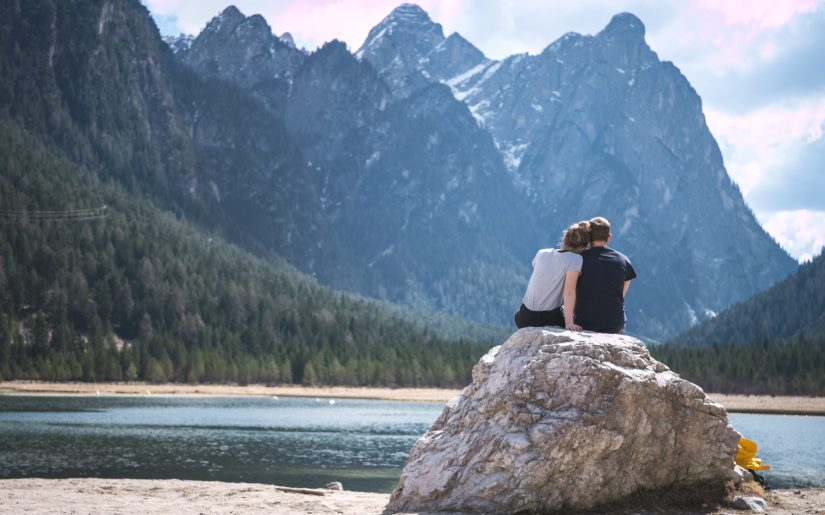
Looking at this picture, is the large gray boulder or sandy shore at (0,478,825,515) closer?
the large gray boulder

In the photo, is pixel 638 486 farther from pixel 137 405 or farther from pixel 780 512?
pixel 137 405

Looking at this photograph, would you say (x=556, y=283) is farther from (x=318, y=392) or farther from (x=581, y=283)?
(x=318, y=392)

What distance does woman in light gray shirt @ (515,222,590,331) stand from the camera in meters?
18.2

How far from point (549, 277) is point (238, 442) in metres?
47.4

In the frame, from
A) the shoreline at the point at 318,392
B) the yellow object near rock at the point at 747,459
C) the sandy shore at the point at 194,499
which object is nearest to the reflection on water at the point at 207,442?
the sandy shore at the point at 194,499

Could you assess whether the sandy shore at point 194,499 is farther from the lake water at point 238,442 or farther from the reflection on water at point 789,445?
the reflection on water at point 789,445

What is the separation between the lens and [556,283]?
1847 centimetres

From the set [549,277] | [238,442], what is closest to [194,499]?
[549,277]

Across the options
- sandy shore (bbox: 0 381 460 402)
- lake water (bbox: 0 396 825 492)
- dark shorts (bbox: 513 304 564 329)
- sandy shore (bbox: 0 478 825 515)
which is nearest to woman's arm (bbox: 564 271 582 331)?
dark shorts (bbox: 513 304 564 329)

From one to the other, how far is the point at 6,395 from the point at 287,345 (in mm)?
78034

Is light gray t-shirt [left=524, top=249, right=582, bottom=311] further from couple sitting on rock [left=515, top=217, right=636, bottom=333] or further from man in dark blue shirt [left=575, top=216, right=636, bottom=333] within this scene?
man in dark blue shirt [left=575, top=216, right=636, bottom=333]

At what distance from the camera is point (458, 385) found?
168 metres

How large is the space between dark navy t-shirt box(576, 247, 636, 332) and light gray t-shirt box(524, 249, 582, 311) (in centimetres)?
28

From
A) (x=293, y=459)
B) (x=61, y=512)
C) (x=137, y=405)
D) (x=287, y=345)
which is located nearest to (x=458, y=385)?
(x=287, y=345)
